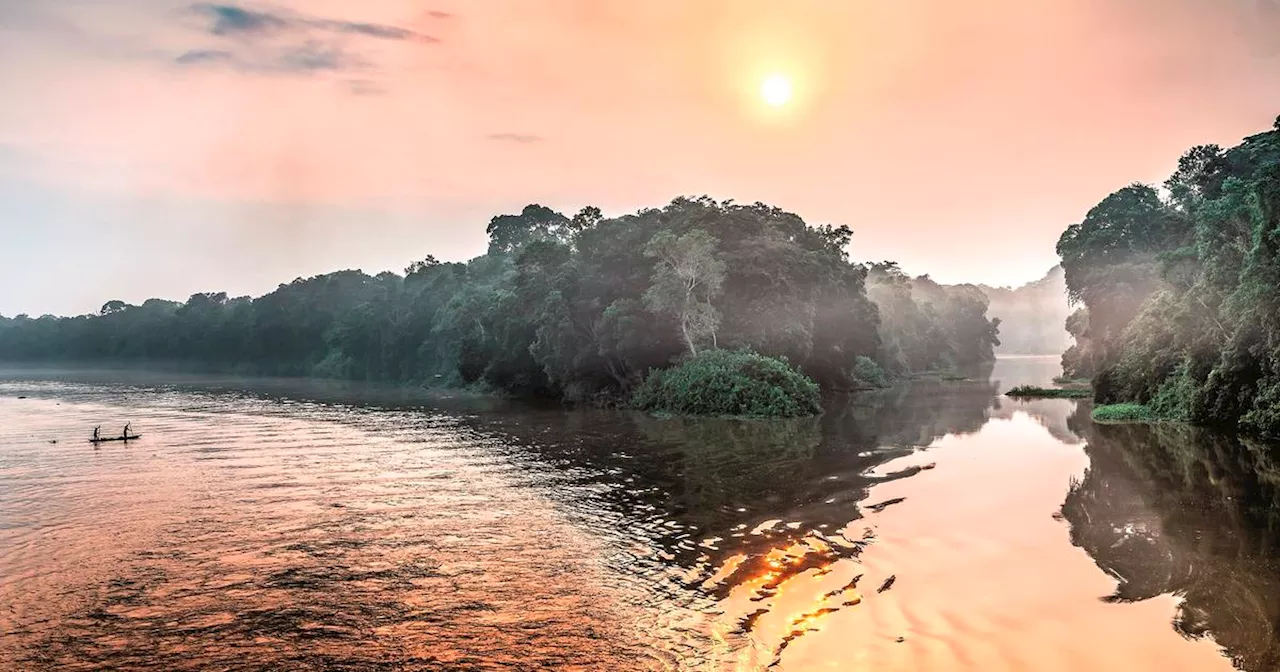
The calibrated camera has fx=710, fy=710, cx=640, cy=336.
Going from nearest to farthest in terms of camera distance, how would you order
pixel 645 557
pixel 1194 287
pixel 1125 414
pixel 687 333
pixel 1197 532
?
1. pixel 645 557
2. pixel 1197 532
3. pixel 1194 287
4. pixel 1125 414
5. pixel 687 333

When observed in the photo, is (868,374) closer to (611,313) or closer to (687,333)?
(687,333)

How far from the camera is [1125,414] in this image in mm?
37719

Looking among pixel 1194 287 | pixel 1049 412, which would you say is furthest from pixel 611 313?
pixel 1194 287

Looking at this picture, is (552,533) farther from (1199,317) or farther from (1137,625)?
(1199,317)

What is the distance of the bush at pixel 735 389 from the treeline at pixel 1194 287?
1804 centimetres

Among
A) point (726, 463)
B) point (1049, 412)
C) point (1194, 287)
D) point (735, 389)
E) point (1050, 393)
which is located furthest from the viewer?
point (1050, 393)

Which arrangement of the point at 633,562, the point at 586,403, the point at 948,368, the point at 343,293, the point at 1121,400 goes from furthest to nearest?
the point at 343,293 < the point at 948,368 < the point at 586,403 < the point at 1121,400 < the point at 633,562

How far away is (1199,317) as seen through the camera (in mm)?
31625

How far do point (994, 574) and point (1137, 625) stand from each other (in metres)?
2.45

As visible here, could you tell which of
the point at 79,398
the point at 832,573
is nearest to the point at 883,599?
the point at 832,573

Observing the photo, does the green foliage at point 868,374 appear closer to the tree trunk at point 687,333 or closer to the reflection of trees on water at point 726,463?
the reflection of trees on water at point 726,463

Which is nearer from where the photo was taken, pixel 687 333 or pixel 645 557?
pixel 645 557

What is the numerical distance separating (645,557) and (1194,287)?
104 ft

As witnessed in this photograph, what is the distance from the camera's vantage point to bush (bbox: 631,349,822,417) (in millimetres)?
41750
